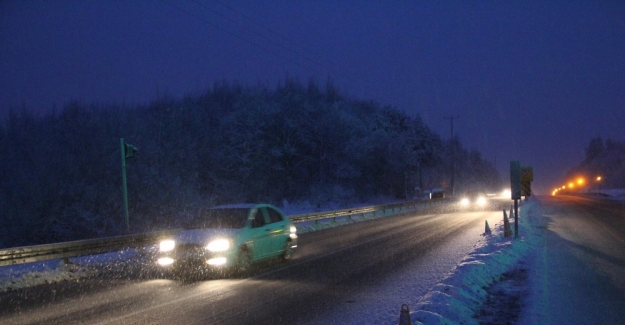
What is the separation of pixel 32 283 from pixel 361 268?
815 centimetres

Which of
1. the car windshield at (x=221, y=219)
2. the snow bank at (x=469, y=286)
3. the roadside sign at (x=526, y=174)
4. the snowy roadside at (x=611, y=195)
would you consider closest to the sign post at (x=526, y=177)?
the roadside sign at (x=526, y=174)

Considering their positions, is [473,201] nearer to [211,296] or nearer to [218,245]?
[218,245]

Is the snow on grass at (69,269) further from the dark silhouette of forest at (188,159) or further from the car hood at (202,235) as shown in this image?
the dark silhouette of forest at (188,159)

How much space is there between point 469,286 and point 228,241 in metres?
5.57

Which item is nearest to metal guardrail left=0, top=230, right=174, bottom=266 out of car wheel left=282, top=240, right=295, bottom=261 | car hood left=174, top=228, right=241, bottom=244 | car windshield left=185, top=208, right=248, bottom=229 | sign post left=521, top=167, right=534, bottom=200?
car windshield left=185, top=208, right=248, bottom=229

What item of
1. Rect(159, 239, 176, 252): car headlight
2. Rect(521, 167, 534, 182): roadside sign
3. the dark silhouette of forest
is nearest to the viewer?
Rect(159, 239, 176, 252): car headlight

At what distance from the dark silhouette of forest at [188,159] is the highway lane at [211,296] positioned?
22900 millimetres

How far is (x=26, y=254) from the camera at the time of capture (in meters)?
13.6

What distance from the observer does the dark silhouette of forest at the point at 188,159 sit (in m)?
33.7

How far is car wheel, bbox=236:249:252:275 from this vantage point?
12625 mm

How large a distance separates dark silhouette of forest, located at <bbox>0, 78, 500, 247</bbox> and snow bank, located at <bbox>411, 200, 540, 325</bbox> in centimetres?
2684

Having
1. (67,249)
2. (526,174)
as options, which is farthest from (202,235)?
(526,174)

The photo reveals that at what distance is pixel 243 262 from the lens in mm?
12773

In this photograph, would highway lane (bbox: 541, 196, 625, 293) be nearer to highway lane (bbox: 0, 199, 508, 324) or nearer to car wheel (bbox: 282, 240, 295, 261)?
highway lane (bbox: 0, 199, 508, 324)
